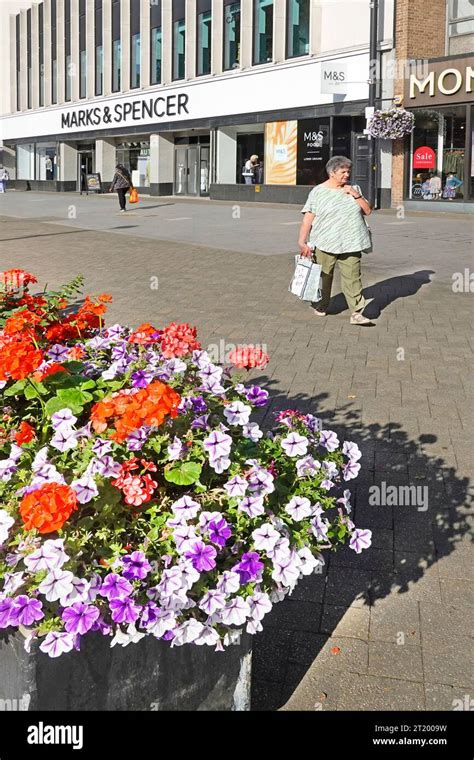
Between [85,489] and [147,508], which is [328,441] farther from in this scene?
[85,489]

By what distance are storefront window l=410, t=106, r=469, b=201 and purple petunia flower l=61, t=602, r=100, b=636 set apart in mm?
25639

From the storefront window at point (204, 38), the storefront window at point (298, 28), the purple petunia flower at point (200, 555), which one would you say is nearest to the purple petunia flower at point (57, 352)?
the purple petunia flower at point (200, 555)

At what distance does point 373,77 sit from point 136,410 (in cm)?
2761

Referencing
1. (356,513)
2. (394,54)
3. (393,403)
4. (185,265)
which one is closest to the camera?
(356,513)

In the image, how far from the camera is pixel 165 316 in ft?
32.1

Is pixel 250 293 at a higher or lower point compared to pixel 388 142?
lower

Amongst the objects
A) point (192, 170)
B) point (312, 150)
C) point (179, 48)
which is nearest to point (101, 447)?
point (312, 150)

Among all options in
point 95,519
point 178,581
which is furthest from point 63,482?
point 178,581

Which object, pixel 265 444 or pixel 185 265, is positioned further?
pixel 185 265

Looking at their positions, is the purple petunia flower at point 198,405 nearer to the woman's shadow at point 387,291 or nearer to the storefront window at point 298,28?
the woman's shadow at point 387,291

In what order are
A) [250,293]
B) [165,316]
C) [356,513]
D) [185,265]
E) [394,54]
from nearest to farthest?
[356,513], [165,316], [250,293], [185,265], [394,54]

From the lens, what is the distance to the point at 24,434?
275 centimetres

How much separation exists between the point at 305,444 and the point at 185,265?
1141 centimetres

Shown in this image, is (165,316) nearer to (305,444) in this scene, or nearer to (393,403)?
(393,403)
